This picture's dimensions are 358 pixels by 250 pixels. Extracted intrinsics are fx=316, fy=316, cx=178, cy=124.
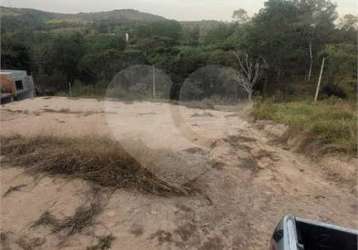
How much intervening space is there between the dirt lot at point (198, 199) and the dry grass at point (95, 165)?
129 mm

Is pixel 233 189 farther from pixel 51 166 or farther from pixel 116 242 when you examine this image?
pixel 51 166

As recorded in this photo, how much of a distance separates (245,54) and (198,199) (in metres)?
14.2

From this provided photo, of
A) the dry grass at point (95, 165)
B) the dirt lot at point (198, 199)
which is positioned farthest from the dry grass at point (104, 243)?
the dry grass at point (95, 165)

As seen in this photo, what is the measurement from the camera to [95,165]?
12.4 ft

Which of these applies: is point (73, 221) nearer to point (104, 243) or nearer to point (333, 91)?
point (104, 243)

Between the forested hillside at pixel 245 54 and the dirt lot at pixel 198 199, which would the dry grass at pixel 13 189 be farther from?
the forested hillside at pixel 245 54

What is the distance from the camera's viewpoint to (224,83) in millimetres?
16234

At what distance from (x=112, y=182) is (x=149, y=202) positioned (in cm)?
53

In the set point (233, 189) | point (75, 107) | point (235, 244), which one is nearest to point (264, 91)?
point (75, 107)

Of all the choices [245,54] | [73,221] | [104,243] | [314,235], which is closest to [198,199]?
[104,243]

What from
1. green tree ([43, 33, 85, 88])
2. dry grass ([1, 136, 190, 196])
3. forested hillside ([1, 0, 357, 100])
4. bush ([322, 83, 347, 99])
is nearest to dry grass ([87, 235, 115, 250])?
dry grass ([1, 136, 190, 196])

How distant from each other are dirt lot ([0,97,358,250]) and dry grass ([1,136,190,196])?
13cm

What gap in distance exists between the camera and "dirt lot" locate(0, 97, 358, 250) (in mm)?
2855

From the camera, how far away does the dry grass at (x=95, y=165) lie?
11.7 ft
